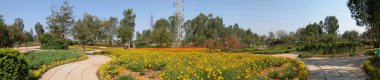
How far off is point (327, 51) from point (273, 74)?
621 inches

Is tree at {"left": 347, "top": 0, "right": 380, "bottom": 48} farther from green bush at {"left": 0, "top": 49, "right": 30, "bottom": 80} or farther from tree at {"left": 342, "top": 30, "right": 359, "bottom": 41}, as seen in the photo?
tree at {"left": 342, "top": 30, "right": 359, "bottom": 41}

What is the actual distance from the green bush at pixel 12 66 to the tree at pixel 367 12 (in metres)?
15.4

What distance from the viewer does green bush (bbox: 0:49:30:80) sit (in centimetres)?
788

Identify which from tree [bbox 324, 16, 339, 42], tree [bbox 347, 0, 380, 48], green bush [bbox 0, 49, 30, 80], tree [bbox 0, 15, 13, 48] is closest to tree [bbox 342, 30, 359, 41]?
tree [bbox 324, 16, 339, 42]

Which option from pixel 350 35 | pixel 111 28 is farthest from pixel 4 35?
pixel 350 35

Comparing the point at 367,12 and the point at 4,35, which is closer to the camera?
the point at 367,12

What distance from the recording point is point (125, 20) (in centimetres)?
4931

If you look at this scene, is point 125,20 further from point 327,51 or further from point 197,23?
point 327,51

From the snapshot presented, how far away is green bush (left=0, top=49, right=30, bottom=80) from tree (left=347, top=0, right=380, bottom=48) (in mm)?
15420

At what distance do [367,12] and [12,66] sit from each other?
19.4 meters

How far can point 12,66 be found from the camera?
26.5 feet

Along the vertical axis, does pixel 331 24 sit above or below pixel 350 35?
above

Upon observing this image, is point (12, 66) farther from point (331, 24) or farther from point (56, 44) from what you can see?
point (331, 24)

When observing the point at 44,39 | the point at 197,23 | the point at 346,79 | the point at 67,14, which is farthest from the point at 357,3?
the point at 197,23
